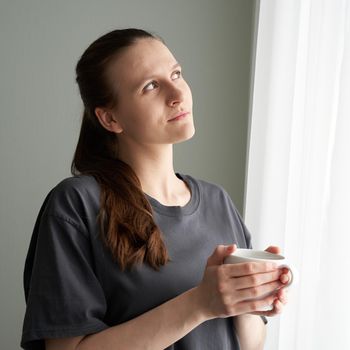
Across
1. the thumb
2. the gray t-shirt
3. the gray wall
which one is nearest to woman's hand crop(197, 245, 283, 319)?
the thumb

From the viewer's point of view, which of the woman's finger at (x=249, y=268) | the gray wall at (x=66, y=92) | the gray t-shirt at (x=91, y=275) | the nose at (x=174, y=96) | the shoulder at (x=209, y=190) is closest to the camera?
the woman's finger at (x=249, y=268)

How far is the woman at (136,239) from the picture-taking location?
1.00m

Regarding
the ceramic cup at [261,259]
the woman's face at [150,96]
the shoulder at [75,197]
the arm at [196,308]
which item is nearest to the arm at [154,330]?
the arm at [196,308]

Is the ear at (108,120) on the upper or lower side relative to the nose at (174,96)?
lower

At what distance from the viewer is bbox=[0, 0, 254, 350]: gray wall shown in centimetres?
245

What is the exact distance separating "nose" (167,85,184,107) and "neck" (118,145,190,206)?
13 centimetres

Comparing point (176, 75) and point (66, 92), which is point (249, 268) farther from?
point (66, 92)

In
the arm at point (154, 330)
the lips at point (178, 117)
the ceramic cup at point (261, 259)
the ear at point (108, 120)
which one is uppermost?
the lips at point (178, 117)

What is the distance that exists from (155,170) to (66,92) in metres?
1.38

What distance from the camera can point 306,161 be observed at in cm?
145

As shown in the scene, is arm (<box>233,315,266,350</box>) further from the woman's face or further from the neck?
the woman's face

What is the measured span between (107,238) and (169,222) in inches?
6.9

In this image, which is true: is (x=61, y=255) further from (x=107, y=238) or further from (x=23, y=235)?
(x=23, y=235)

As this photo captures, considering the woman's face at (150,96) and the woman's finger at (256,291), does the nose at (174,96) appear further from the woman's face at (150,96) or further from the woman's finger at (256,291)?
the woman's finger at (256,291)
